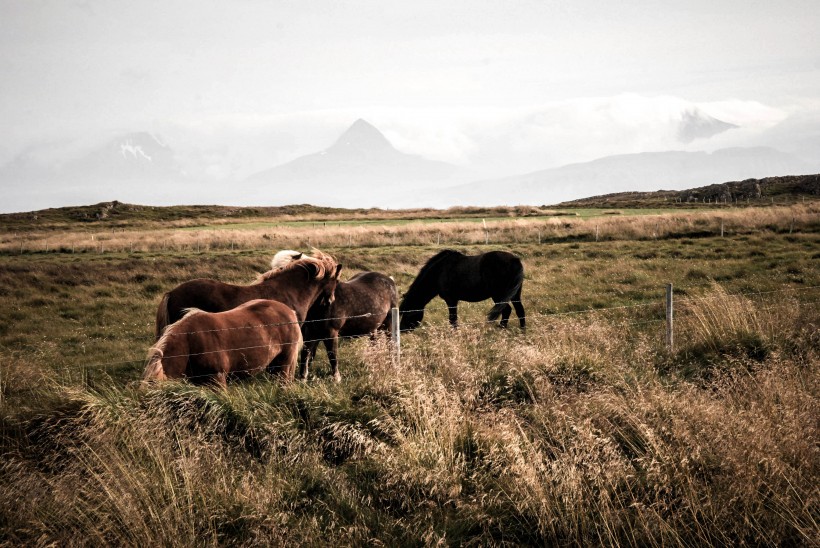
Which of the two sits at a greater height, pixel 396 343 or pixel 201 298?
pixel 201 298

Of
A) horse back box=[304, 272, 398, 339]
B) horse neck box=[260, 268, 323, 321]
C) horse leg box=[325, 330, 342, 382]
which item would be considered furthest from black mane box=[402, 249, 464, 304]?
horse neck box=[260, 268, 323, 321]

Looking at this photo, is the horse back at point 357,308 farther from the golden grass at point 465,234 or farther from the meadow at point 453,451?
the golden grass at point 465,234

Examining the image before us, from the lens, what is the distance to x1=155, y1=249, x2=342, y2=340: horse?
8.60m

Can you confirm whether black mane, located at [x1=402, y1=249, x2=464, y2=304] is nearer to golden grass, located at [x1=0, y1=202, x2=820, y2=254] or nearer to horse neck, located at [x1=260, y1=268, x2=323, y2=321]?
horse neck, located at [x1=260, y1=268, x2=323, y2=321]

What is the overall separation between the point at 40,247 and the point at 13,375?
3433 centimetres

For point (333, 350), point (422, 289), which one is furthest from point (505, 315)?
point (333, 350)

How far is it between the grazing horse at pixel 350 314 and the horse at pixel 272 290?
1.28ft

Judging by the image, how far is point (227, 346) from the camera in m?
6.70

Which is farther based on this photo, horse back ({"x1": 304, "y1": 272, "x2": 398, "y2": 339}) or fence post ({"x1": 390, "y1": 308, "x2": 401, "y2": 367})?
horse back ({"x1": 304, "y1": 272, "x2": 398, "y2": 339})

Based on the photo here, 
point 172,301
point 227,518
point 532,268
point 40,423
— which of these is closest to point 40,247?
point 532,268

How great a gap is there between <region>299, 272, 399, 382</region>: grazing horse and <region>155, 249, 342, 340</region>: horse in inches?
15.4

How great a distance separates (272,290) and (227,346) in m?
2.13

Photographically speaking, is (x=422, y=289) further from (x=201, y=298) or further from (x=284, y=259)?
(x=201, y=298)

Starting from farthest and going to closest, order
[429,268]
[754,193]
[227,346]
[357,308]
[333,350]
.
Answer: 1. [754,193]
2. [429,268]
3. [357,308]
4. [333,350]
5. [227,346]
